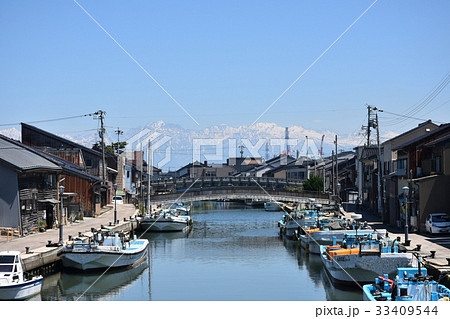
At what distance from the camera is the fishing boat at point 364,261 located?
81.3 feet

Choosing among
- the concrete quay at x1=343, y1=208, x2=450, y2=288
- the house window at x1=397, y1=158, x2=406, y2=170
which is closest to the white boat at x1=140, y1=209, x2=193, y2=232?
the concrete quay at x1=343, y1=208, x2=450, y2=288

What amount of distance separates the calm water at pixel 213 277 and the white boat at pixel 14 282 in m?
1.71

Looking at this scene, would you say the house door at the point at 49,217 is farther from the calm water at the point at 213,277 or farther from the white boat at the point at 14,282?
the white boat at the point at 14,282

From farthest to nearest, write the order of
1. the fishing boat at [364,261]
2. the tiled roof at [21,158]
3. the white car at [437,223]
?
1. the tiled roof at [21,158]
2. the white car at [437,223]
3. the fishing boat at [364,261]

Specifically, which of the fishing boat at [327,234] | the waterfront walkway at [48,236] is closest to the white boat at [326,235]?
the fishing boat at [327,234]

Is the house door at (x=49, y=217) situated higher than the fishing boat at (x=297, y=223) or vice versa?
the house door at (x=49, y=217)

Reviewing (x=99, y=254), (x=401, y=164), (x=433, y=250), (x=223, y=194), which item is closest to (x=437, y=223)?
(x=433, y=250)

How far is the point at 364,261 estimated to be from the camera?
82.4 feet

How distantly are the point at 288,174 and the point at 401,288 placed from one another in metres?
97.2

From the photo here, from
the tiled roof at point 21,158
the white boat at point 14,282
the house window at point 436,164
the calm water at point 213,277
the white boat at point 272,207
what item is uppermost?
the tiled roof at point 21,158

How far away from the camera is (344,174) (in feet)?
288

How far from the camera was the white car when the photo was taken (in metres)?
34.9

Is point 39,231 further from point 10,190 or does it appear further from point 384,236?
point 384,236

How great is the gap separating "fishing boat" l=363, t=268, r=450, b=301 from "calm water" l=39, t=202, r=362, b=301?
18.2 feet
